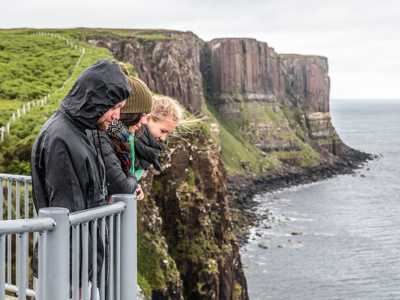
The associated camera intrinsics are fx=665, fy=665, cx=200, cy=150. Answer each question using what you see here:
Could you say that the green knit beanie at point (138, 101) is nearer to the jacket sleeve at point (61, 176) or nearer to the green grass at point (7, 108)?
the jacket sleeve at point (61, 176)

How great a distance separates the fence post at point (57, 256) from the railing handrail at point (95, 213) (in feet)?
0.83

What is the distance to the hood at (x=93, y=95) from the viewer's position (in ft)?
18.2

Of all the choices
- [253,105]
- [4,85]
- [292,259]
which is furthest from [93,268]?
[253,105]

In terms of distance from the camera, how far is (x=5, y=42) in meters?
67.5

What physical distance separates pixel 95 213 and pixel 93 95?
0.99m

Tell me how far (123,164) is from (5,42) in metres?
64.3

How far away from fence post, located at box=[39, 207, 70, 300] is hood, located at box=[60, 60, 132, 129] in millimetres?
1165

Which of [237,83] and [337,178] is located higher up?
[237,83]

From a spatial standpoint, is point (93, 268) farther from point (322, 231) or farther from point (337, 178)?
point (337, 178)

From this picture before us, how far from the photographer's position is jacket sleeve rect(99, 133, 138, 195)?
6.39 meters

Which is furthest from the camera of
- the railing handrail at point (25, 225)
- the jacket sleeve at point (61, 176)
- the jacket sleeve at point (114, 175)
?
the jacket sleeve at point (114, 175)

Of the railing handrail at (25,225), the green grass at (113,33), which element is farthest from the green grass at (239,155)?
the railing handrail at (25,225)

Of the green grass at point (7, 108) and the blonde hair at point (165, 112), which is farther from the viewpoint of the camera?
the green grass at point (7, 108)

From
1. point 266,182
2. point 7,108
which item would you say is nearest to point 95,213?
point 7,108
